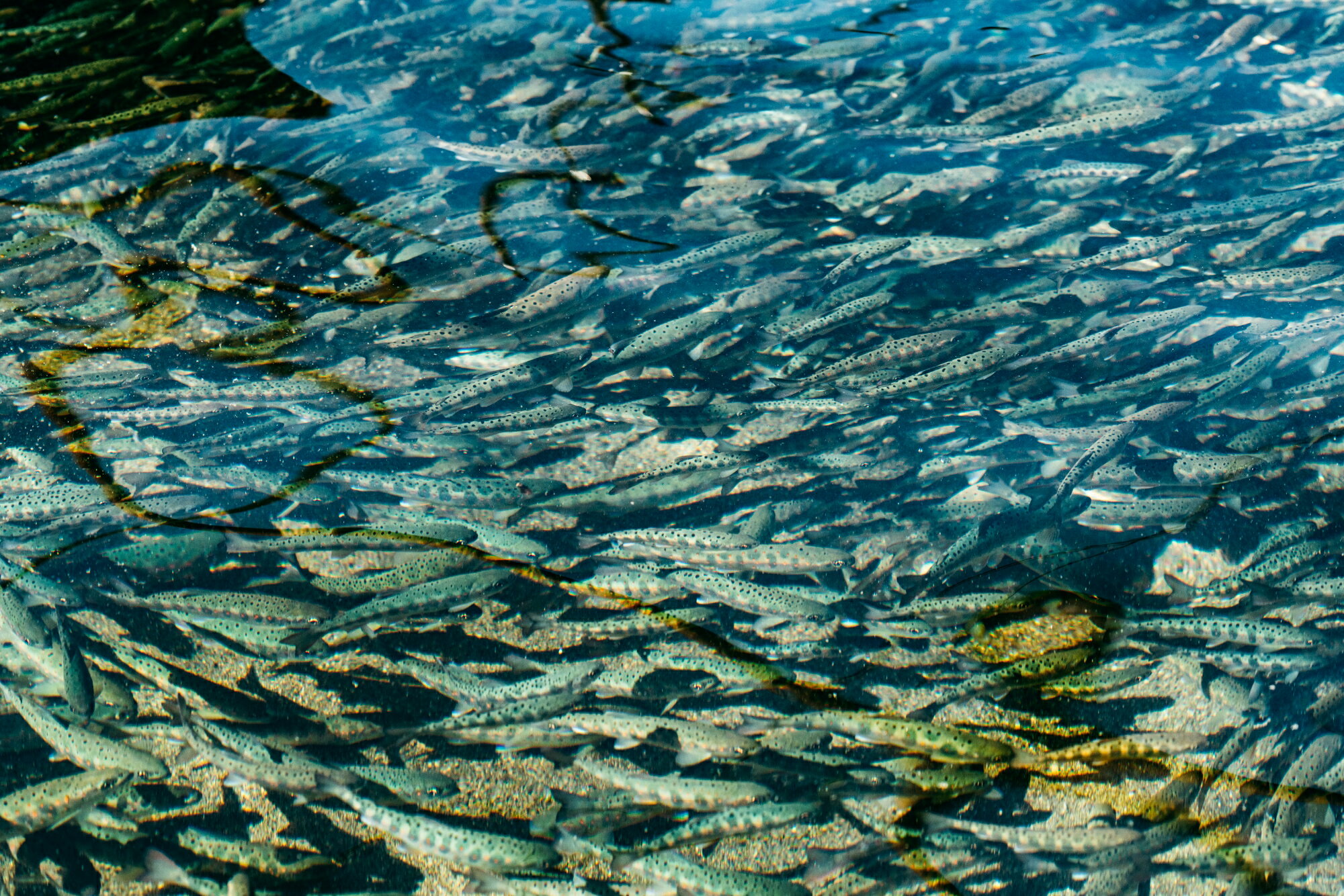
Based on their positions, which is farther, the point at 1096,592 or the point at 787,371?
the point at 787,371

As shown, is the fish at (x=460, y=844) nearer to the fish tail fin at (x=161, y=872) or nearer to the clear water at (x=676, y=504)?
the clear water at (x=676, y=504)

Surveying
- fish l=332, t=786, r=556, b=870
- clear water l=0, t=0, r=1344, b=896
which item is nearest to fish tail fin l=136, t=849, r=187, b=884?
clear water l=0, t=0, r=1344, b=896

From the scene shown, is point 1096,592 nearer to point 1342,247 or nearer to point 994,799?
point 994,799

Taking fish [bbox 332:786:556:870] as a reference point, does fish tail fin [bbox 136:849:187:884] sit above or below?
above

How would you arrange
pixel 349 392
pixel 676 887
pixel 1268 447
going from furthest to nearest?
1. pixel 349 392
2. pixel 1268 447
3. pixel 676 887

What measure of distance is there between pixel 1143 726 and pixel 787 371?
138 cm

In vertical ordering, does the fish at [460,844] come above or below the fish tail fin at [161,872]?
below

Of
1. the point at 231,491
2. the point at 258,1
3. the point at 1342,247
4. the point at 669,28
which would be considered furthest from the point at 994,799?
the point at 258,1

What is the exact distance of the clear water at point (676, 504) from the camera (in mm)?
1587

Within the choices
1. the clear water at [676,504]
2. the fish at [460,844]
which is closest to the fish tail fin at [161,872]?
the clear water at [676,504]

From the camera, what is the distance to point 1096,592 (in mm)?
1886

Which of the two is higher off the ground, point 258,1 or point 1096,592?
point 258,1

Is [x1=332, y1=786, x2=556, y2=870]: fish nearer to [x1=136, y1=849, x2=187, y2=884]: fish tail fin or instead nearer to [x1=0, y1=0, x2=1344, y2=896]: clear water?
[x1=0, y1=0, x2=1344, y2=896]: clear water

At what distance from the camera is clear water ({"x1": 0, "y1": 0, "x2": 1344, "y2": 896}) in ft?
5.21
